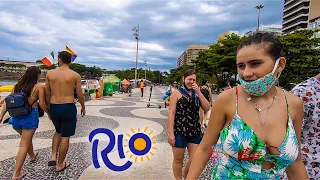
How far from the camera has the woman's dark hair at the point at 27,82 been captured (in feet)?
10.9

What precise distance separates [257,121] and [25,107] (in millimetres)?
3033

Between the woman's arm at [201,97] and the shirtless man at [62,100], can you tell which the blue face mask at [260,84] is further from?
the shirtless man at [62,100]

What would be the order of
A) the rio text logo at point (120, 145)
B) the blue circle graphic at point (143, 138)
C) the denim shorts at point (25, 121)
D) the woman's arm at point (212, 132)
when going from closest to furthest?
the woman's arm at point (212, 132) → the rio text logo at point (120, 145) → the blue circle graphic at point (143, 138) → the denim shorts at point (25, 121)

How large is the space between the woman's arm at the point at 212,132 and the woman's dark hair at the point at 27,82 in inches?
112

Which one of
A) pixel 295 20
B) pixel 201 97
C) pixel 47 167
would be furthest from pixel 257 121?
pixel 295 20

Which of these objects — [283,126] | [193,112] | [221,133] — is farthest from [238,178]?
[193,112]

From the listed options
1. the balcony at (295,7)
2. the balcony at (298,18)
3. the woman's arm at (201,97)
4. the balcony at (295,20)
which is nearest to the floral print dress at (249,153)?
the woman's arm at (201,97)

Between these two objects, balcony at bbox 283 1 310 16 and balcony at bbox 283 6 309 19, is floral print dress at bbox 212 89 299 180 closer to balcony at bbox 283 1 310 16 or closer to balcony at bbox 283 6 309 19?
balcony at bbox 283 6 309 19

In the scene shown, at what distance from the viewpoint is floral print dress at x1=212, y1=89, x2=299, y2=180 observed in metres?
1.12

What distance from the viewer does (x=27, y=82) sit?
11.1ft

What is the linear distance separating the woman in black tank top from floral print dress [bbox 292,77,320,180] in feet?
4.26

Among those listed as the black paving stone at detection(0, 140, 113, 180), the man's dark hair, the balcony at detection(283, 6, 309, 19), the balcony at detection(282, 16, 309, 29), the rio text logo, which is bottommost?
the black paving stone at detection(0, 140, 113, 180)

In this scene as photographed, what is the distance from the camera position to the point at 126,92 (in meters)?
26.6

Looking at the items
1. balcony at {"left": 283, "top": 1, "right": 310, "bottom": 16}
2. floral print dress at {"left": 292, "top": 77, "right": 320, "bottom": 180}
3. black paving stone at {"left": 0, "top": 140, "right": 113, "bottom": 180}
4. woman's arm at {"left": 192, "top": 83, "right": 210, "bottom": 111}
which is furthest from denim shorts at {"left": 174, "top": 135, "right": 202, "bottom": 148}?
balcony at {"left": 283, "top": 1, "right": 310, "bottom": 16}
